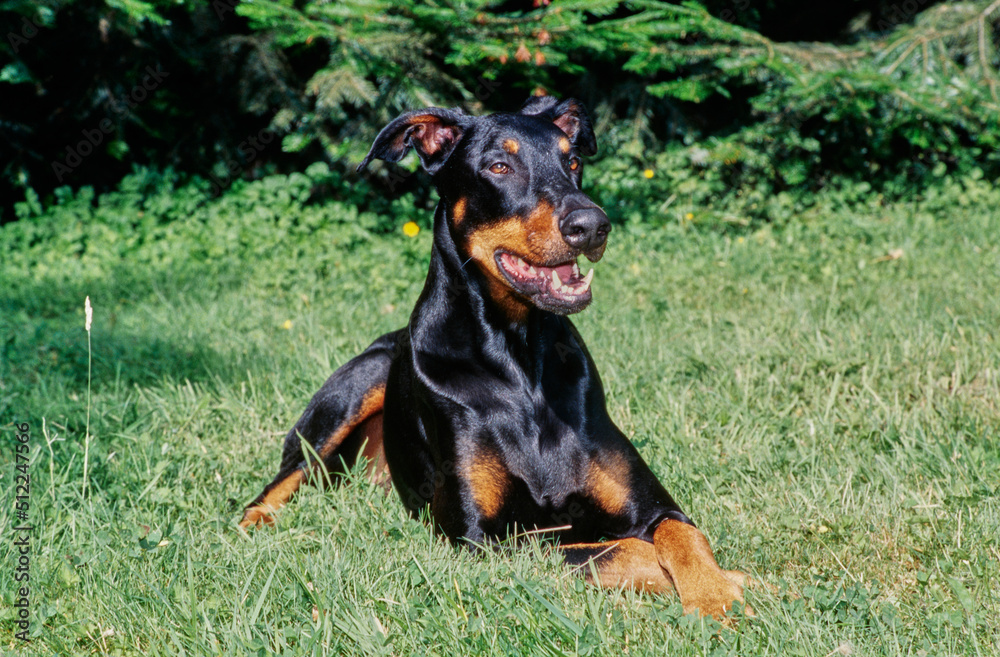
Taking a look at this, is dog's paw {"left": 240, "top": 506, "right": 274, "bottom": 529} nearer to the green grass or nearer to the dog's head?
the green grass

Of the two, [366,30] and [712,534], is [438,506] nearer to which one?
[712,534]

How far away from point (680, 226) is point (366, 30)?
278 centimetres

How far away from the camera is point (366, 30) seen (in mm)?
5527

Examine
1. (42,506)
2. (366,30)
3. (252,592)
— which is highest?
(366,30)

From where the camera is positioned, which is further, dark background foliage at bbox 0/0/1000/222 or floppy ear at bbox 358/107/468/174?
dark background foliage at bbox 0/0/1000/222

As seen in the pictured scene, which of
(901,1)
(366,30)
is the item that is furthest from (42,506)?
(901,1)

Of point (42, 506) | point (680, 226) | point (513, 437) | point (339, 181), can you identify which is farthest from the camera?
point (339, 181)

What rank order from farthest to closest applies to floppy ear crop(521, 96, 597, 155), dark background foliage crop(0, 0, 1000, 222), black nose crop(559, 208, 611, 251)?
1. dark background foliage crop(0, 0, 1000, 222)
2. floppy ear crop(521, 96, 597, 155)
3. black nose crop(559, 208, 611, 251)

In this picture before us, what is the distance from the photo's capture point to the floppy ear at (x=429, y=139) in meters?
2.98

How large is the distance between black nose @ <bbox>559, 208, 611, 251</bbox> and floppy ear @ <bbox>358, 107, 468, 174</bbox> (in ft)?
2.31

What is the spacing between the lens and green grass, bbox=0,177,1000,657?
A: 210 cm
